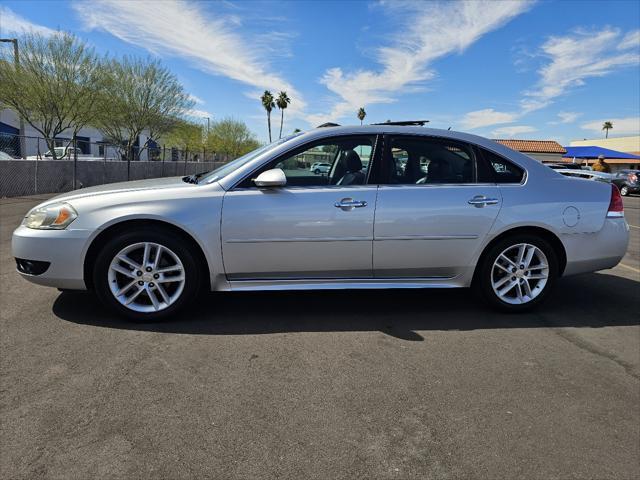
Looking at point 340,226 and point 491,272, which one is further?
point 491,272

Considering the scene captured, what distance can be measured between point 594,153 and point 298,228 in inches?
1782

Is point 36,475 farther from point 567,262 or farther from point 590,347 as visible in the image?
point 567,262

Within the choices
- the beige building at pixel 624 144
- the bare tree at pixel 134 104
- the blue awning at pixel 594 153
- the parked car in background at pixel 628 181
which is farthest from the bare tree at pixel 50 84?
the beige building at pixel 624 144

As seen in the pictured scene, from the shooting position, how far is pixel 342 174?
394 cm

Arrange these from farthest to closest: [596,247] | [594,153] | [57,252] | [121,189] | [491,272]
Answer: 1. [594,153]
2. [596,247]
3. [491,272]
4. [121,189]
5. [57,252]

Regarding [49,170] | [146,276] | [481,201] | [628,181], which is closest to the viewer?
[146,276]

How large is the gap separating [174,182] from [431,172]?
227cm

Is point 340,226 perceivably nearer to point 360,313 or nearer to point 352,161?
point 352,161

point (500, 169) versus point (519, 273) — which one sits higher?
point (500, 169)

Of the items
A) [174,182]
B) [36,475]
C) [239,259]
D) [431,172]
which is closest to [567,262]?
[431,172]

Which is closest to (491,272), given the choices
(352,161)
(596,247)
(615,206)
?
(596,247)

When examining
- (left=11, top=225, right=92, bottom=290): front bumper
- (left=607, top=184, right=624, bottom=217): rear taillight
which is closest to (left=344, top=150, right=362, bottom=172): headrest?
(left=11, top=225, right=92, bottom=290): front bumper

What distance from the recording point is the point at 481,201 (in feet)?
12.8

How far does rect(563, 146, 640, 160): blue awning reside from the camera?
132ft
